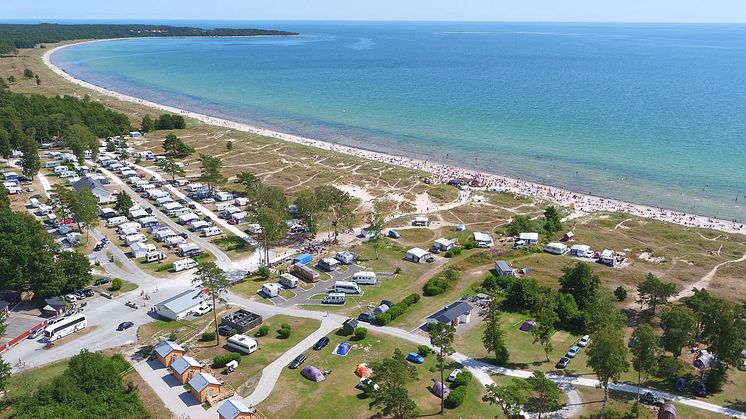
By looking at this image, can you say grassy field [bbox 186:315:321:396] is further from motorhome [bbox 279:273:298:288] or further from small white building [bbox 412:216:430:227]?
small white building [bbox 412:216:430:227]

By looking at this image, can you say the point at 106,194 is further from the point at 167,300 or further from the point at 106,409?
the point at 106,409

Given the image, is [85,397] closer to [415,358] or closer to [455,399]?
[415,358]

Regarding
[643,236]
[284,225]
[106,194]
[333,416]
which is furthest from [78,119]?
[643,236]

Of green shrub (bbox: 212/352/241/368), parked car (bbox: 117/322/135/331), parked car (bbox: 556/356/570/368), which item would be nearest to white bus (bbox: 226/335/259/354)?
green shrub (bbox: 212/352/241/368)

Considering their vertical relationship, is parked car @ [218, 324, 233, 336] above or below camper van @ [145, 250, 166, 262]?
below

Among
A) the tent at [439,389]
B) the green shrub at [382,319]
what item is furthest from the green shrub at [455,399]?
the green shrub at [382,319]

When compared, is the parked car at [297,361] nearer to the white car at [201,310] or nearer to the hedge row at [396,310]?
the hedge row at [396,310]

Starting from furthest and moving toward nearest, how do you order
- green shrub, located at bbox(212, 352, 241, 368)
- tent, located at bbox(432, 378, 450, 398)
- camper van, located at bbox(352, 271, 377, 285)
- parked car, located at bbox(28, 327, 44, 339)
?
1. camper van, located at bbox(352, 271, 377, 285)
2. parked car, located at bbox(28, 327, 44, 339)
3. green shrub, located at bbox(212, 352, 241, 368)
4. tent, located at bbox(432, 378, 450, 398)
